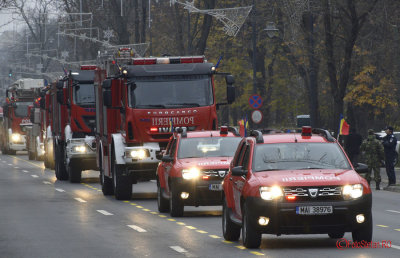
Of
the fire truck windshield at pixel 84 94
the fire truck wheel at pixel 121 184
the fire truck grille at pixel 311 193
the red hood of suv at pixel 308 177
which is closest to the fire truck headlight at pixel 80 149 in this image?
the fire truck windshield at pixel 84 94

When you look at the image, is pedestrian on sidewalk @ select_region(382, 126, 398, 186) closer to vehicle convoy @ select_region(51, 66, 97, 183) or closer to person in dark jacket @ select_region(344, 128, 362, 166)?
person in dark jacket @ select_region(344, 128, 362, 166)

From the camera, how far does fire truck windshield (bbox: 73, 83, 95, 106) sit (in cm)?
3269

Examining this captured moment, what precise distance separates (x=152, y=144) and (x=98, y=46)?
57.1 metres

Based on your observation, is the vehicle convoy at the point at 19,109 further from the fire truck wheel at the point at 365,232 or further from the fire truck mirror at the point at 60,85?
the fire truck wheel at the point at 365,232

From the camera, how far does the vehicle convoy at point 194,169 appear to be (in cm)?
1886

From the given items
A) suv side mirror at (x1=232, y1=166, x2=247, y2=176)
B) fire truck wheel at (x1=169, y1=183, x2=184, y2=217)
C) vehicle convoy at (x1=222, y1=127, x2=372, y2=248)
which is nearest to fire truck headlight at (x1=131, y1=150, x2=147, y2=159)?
fire truck wheel at (x1=169, y1=183, x2=184, y2=217)

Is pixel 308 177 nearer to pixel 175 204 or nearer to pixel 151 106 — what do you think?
pixel 175 204

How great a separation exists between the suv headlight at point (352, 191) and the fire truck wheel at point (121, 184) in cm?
1184

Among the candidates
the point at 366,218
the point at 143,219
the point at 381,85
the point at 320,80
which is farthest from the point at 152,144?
the point at 320,80

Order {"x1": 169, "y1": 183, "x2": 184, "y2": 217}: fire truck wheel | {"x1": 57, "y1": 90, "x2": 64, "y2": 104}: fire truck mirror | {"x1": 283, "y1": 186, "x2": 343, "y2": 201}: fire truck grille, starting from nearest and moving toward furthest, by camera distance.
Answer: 1. {"x1": 283, "y1": 186, "x2": 343, "y2": 201}: fire truck grille
2. {"x1": 169, "y1": 183, "x2": 184, "y2": 217}: fire truck wheel
3. {"x1": 57, "y1": 90, "x2": 64, "y2": 104}: fire truck mirror

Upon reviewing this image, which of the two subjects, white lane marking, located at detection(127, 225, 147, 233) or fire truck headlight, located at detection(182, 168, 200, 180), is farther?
fire truck headlight, located at detection(182, 168, 200, 180)

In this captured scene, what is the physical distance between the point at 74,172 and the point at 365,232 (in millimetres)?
20570

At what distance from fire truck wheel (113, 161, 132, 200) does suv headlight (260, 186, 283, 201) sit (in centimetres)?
1164

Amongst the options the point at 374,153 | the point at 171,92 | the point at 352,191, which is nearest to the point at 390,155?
the point at 374,153
